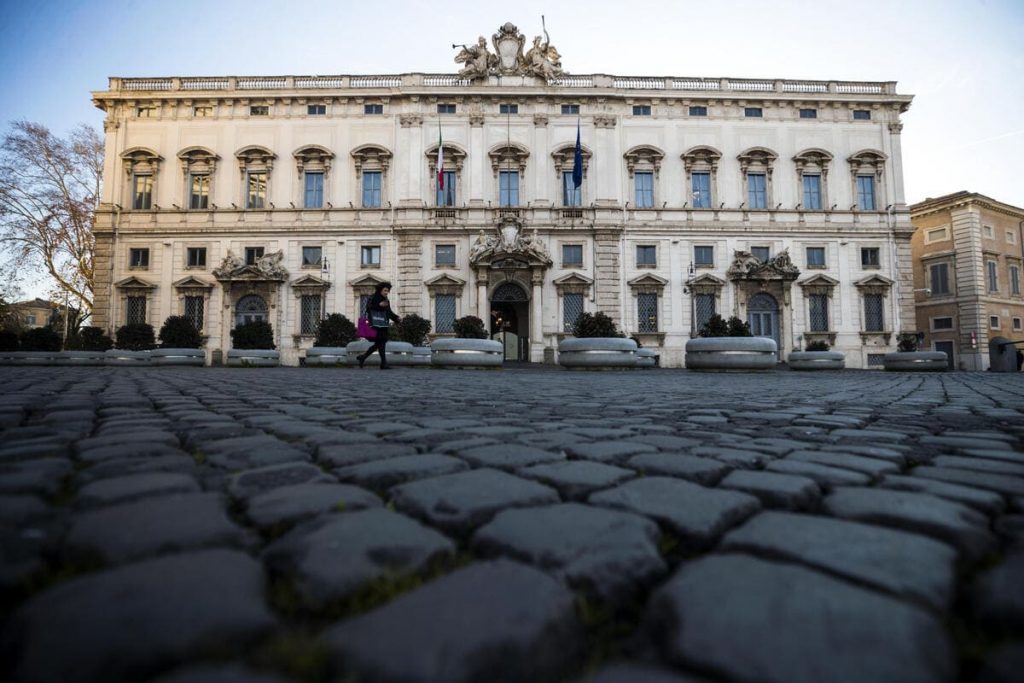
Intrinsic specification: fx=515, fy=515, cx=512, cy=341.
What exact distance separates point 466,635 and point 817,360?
1808 centimetres

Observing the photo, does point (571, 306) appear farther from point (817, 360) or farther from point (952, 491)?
point (952, 491)

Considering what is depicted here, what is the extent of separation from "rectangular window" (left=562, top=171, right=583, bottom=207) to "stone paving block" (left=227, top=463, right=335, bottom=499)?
24078mm

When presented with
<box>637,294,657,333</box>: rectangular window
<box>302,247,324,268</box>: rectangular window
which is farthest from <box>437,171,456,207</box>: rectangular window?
<box>637,294,657,333</box>: rectangular window

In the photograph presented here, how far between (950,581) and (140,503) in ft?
5.00

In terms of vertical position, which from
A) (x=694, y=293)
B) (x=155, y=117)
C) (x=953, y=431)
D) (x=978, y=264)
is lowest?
(x=953, y=431)

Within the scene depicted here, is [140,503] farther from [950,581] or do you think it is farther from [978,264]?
[978,264]

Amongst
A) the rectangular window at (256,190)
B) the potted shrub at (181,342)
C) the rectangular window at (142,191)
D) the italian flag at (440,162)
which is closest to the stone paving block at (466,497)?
the potted shrub at (181,342)

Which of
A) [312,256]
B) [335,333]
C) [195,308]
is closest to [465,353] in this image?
[335,333]

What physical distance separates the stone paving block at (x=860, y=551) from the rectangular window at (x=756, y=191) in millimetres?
27058

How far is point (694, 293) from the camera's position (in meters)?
24.1

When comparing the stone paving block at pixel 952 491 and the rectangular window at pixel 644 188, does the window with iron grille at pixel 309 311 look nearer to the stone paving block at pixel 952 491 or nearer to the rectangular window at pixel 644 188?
the rectangular window at pixel 644 188

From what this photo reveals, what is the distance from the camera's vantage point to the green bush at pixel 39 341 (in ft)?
51.1

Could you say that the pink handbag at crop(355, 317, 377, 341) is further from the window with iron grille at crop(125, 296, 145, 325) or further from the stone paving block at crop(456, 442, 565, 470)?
the window with iron grille at crop(125, 296, 145, 325)

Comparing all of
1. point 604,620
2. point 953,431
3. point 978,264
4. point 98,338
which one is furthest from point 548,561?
point 978,264
